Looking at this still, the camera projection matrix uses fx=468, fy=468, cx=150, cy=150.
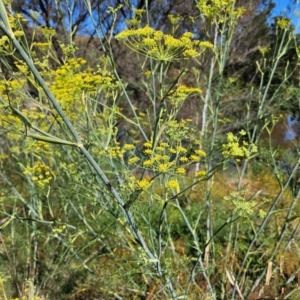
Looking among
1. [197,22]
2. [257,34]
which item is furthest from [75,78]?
[257,34]

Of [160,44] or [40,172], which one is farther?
[40,172]

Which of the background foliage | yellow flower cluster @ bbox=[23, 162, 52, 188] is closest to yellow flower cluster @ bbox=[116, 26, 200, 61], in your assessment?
the background foliage

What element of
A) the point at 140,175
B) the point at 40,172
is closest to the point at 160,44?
the point at 40,172

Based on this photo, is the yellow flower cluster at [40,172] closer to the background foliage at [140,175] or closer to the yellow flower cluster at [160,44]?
the background foliage at [140,175]

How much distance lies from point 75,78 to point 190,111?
9.42 meters

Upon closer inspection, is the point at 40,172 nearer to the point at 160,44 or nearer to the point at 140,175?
the point at 160,44

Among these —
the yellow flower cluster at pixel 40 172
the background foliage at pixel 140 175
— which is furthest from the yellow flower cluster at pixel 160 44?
the yellow flower cluster at pixel 40 172

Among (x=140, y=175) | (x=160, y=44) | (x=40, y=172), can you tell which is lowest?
(x=140, y=175)

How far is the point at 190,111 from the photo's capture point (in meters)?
12.1

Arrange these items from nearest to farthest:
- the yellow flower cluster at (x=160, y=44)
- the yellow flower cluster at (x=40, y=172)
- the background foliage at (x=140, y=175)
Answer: the yellow flower cluster at (x=160, y=44), the background foliage at (x=140, y=175), the yellow flower cluster at (x=40, y=172)

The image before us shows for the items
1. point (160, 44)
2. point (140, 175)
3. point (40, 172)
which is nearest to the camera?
point (160, 44)

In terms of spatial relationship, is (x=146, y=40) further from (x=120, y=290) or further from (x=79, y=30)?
(x=79, y=30)

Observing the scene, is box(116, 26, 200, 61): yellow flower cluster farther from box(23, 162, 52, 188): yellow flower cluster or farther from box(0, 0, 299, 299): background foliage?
box(23, 162, 52, 188): yellow flower cluster

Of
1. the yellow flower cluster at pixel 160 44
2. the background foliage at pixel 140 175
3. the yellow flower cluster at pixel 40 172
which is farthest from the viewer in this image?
the yellow flower cluster at pixel 40 172
